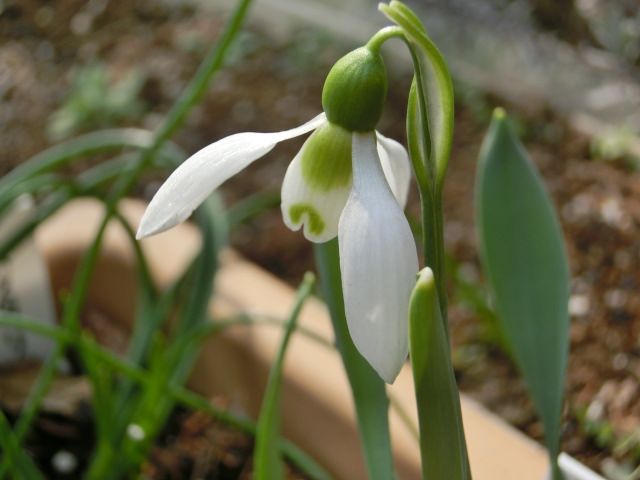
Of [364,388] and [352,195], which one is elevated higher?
[352,195]

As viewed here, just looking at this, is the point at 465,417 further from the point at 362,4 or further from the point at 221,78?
the point at 362,4

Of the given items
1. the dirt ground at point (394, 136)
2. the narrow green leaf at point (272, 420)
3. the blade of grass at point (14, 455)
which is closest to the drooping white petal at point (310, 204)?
the narrow green leaf at point (272, 420)

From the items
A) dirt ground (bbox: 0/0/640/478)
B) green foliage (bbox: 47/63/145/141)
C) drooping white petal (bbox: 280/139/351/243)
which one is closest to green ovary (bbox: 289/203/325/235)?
drooping white petal (bbox: 280/139/351/243)

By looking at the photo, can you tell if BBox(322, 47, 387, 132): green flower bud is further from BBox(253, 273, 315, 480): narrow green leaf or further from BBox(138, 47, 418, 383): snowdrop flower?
BBox(253, 273, 315, 480): narrow green leaf

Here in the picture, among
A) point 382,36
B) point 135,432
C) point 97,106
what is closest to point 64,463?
point 135,432

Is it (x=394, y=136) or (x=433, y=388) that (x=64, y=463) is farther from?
(x=394, y=136)

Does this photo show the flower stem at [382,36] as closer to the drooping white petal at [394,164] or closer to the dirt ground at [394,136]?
the drooping white petal at [394,164]

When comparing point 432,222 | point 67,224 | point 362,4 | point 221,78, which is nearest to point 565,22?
point 362,4
